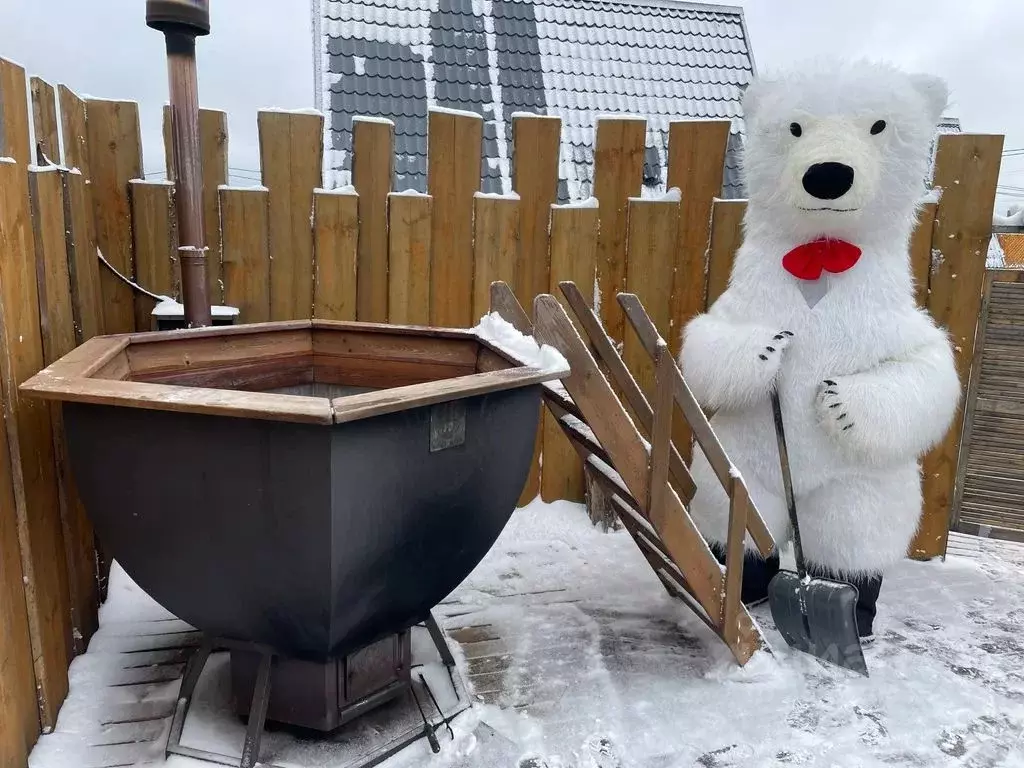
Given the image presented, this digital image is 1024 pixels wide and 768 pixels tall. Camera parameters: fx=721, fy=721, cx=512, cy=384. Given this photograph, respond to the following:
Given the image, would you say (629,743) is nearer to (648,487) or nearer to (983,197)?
(648,487)

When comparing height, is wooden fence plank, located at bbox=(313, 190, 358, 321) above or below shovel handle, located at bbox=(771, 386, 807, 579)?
above

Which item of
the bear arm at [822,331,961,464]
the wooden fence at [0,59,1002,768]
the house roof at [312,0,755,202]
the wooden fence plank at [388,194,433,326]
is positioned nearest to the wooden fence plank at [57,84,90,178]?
the wooden fence at [0,59,1002,768]

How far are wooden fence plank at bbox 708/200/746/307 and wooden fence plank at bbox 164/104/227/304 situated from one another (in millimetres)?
1878

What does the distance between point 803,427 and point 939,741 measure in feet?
2.94

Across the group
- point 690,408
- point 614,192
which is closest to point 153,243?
point 614,192

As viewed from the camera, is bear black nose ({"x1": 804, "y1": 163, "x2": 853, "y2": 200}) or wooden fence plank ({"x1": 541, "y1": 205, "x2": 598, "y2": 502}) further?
wooden fence plank ({"x1": 541, "y1": 205, "x2": 598, "y2": 502})

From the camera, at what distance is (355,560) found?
4.52 feet

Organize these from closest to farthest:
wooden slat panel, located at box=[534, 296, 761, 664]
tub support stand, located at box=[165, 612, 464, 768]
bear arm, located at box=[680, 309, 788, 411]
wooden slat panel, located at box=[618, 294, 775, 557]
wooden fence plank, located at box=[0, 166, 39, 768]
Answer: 1. wooden fence plank, located at box=[0, 166, 39, 768]
2. tub support stand, located at box=[165, 612, 464, 768]
3. wooden slat panel, located at box=[534, 296, 761, 664]
4. wooden slat panel, located at box=[618, 294, 775, 557]
5. bear arm, located at box=[680, 309, 788, 411]

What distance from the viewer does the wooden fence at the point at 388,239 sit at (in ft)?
6.34

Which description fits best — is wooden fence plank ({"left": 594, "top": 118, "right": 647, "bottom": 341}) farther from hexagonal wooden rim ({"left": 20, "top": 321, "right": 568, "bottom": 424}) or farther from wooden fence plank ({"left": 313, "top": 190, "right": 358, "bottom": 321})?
hexagonal wooden rim ({"left": 20, "top": 321, "right": 568, "bottom": 424})

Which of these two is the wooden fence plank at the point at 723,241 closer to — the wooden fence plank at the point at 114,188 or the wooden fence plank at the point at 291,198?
the wooden fence plank at the point at 291,198

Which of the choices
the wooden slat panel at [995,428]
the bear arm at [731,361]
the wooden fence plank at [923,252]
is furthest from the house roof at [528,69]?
the bear arm at [731,361]

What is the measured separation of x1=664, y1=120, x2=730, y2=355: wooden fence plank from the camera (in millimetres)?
2842

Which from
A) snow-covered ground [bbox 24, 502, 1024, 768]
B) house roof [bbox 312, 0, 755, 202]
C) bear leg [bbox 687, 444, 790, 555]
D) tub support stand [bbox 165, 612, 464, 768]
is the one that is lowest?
snow-covered ground [bbox 24, 502, 1024, 768]
